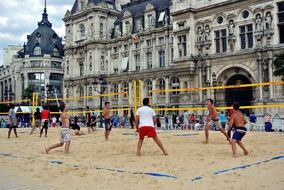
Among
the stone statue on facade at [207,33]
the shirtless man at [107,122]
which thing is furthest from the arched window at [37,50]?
the shirtless man at [107,122]

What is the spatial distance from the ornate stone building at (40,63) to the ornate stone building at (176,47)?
23011 mm

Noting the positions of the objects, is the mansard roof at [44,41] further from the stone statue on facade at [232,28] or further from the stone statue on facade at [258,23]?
the stone statue on facade at [258,23]

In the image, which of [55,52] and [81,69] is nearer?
[81,69]

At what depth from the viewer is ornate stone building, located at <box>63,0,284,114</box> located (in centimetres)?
3147

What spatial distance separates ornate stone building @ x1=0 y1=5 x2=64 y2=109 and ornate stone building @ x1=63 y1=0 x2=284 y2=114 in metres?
23.0

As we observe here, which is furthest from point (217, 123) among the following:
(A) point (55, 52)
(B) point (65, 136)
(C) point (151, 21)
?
(A) point (55, 52)

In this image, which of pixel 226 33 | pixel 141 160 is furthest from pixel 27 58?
pixel 141 160

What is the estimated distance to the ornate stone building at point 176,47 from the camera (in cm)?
3147

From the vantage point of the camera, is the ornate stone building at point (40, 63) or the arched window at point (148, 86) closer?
the arched window at point (148, 86)

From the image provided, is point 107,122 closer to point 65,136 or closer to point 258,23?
point 65,136

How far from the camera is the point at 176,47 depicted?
3691cm

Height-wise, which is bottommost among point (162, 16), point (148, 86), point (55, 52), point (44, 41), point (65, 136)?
point (65, 136)

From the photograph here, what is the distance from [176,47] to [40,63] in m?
47.0

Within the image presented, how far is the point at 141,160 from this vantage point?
34.5 feet
